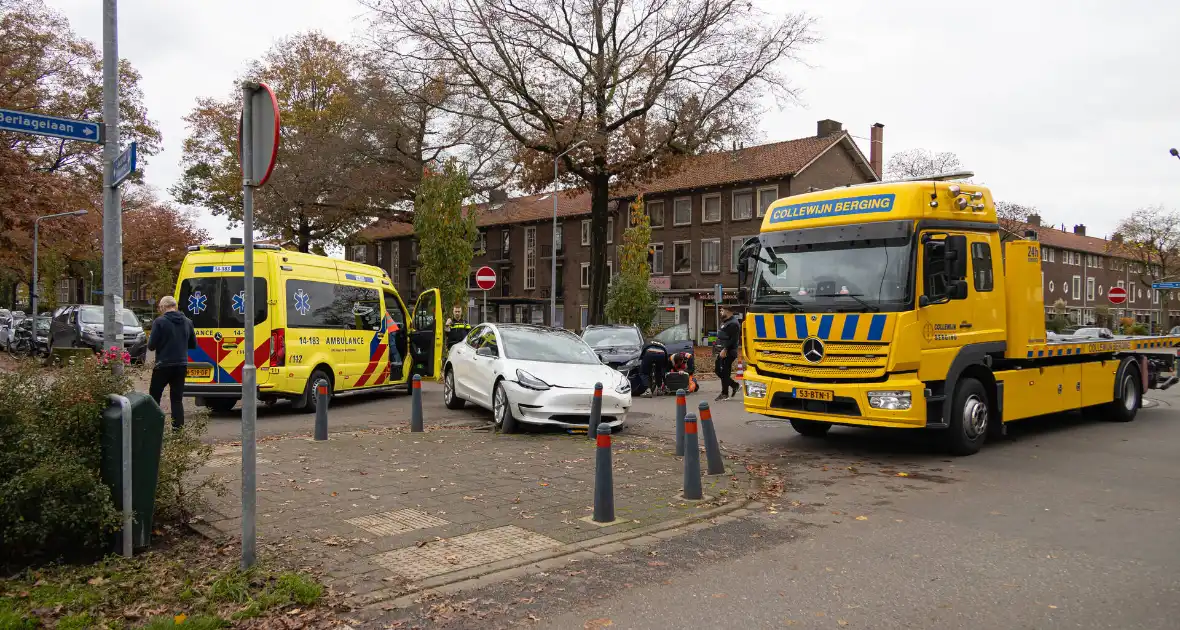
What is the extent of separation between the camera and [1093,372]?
12016 mm

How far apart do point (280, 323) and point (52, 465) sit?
320 inches

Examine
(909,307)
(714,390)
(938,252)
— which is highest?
(938,252)

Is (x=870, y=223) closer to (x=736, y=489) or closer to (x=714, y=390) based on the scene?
(x=736, y=489)

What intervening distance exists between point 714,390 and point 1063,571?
1361cm

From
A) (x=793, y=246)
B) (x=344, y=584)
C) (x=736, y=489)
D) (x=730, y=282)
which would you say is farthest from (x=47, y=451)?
(x=730, y=282)

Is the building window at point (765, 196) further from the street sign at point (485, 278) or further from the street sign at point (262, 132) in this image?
the street sign at point (262, 132)

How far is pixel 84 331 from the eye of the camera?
959 inches

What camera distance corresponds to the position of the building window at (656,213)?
4931cm

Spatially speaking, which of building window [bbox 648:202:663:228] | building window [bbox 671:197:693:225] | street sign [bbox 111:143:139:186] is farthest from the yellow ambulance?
building window [bbox 648:202:663:228]

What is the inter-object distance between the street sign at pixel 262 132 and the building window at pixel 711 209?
42.2m

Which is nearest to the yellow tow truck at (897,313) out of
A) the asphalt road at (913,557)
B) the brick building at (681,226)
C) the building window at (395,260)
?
the asphalt road at (913,557)

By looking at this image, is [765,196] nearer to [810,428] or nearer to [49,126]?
[810,428]

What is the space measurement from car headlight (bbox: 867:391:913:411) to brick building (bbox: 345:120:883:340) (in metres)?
27.9

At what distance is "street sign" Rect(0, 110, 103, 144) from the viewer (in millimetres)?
7086
